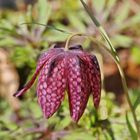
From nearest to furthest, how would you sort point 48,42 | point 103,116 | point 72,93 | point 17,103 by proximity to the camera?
point 72,93
point 103,116
point 48,42
point 17,103

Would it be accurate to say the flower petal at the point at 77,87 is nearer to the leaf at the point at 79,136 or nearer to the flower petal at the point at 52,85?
the flower petal at the point at 52,85

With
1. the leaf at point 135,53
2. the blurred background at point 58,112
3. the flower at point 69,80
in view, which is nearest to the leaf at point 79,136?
the blurred background at point 58,112

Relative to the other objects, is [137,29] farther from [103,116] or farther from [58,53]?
[58,53]

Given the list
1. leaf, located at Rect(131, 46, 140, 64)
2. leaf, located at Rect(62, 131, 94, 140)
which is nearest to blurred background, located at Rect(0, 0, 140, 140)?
leaf, located at Rect(62, 131, 94, 140)

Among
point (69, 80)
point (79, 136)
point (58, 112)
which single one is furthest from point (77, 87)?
point (58, 112)

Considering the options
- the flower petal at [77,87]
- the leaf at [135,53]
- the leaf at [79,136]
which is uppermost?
the leaf at [135,53]

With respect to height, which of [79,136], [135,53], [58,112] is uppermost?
[135,53]

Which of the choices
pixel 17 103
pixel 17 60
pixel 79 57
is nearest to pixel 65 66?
pixel 79 57

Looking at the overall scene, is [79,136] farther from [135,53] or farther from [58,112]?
[135,53]
